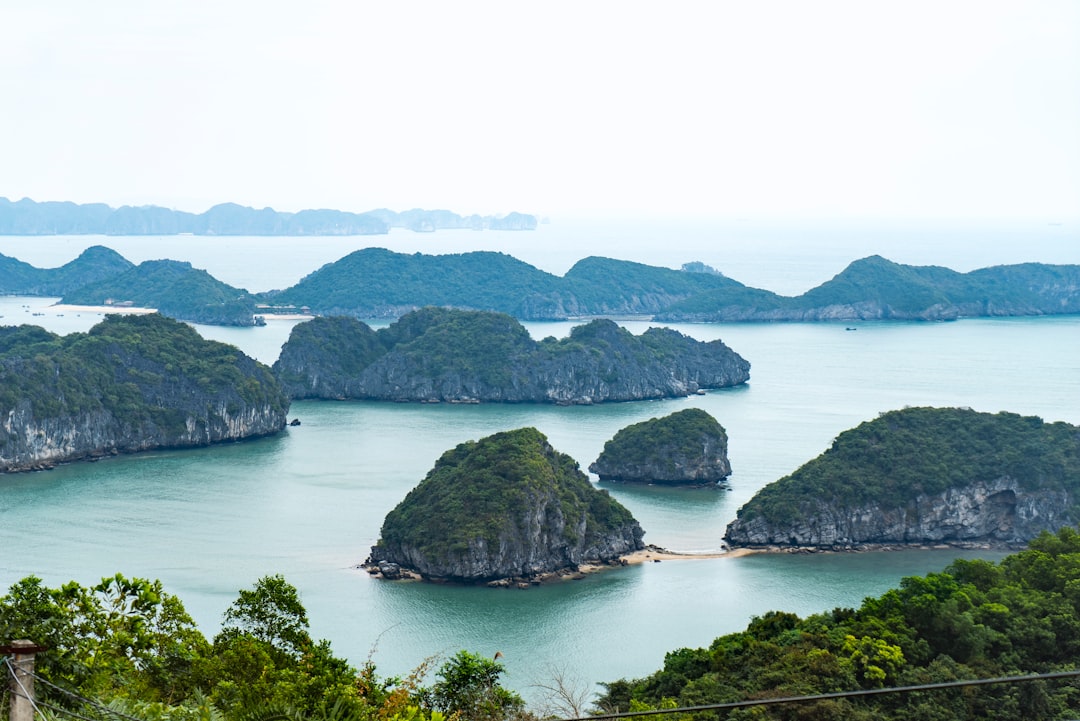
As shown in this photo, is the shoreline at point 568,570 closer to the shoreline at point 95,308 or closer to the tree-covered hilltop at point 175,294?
the tree-covered hilltop at point 175,294

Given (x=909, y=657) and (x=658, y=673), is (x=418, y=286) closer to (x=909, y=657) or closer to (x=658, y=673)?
(x=658, y=673)

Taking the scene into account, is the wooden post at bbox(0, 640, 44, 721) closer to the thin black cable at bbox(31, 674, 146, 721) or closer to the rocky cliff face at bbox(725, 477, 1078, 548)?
the thin black cable at bbox(31, 674, 146, 721)

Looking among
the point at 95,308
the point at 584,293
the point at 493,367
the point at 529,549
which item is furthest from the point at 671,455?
the point at 95,308

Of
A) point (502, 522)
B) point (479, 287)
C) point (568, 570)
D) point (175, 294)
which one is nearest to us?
point (502, 522)

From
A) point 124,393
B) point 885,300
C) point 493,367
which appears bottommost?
point 124,393

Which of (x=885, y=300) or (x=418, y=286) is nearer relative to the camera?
(x=885, y=300)

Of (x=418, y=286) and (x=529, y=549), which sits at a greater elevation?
(x=418, y=286)

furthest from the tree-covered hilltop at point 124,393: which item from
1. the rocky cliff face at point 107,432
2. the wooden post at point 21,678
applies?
the wooden post at point 21,678
